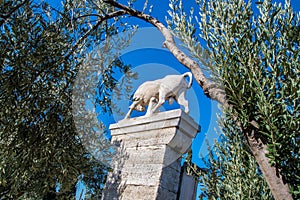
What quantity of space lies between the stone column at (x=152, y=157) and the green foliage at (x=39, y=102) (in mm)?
549

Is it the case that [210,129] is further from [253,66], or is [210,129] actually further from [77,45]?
Answer: [77,45]

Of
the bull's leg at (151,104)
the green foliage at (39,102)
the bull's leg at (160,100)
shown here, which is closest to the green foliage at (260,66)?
the bull's leg at (160,100)

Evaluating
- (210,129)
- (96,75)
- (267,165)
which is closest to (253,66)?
(267,165)

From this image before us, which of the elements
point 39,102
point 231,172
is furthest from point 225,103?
point 39,102

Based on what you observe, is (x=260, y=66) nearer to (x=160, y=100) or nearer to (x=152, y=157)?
(x=160, y=100)

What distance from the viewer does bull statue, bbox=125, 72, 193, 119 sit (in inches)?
157

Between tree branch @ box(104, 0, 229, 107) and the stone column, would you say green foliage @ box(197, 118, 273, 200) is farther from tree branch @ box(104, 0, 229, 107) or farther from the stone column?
tree branch @ box(104, 0, 229, 107)

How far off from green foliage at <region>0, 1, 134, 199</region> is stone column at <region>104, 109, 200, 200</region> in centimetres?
55

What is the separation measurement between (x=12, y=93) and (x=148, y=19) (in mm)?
2655

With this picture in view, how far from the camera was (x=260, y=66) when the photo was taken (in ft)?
9.50

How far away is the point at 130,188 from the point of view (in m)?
3.62

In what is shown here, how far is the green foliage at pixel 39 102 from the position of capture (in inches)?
162

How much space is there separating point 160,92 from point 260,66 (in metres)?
1.59

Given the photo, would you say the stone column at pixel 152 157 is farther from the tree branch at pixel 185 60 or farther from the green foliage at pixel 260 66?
the green foliage at pixel 260 66
